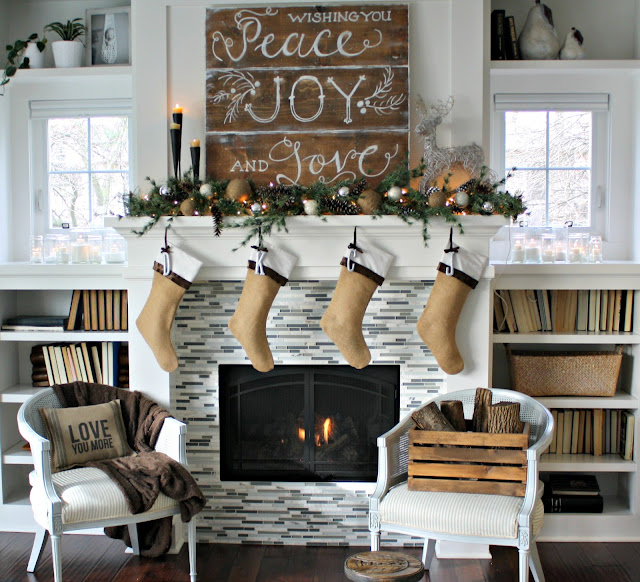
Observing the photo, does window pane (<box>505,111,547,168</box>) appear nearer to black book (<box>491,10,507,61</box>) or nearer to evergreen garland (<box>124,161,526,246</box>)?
black book (<box>491,10,507,61</box>)

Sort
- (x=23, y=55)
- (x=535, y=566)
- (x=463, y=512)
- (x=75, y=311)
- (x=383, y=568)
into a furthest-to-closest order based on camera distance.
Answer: (x=23, y=55)
(x=75, y=311)
(x=535, y=566)
(x=463, y=512)
(x=383, y=568)

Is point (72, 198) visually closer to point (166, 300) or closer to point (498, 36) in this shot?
point (166, 300)

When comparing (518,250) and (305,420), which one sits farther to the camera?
(518,250)

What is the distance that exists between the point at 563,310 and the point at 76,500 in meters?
2.18

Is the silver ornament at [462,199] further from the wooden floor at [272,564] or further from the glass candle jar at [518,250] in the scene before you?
the wooden floor at [272,564]

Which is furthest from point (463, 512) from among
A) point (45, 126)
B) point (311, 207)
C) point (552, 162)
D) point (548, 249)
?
point (45, 126)

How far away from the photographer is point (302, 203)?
2.99 meters

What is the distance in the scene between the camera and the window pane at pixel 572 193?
365 cm

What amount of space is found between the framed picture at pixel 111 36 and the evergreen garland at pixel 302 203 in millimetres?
875

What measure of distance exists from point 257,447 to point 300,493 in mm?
274

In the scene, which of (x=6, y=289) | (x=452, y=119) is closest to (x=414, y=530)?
(x=452, y=119)

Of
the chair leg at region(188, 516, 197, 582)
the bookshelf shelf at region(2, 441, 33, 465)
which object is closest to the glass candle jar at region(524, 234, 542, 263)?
the chair leg at region(188, 516, 197, 582)

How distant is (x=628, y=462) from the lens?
10.7 ft

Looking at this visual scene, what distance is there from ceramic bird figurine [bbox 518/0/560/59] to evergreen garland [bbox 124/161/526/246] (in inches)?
28.0
